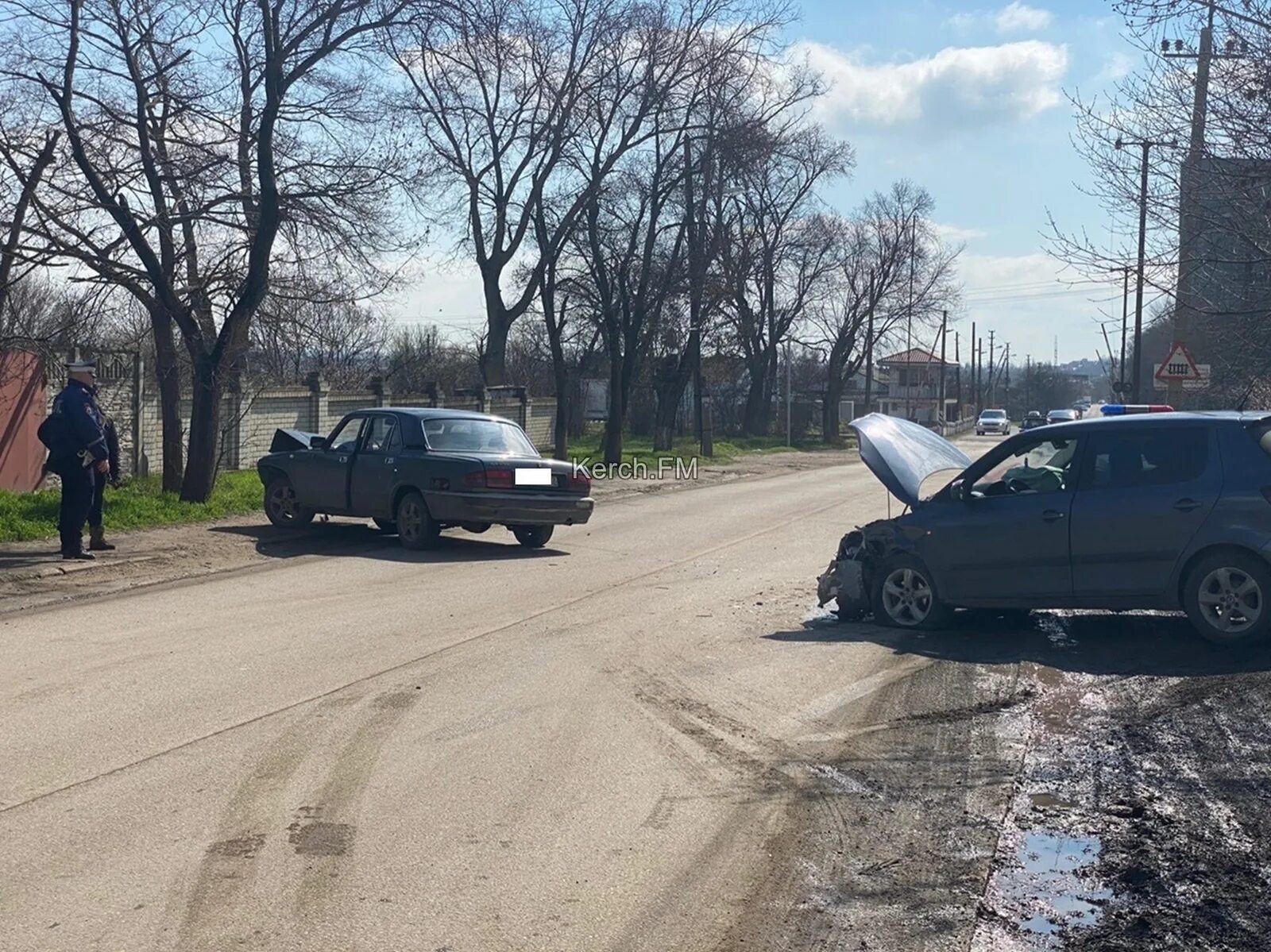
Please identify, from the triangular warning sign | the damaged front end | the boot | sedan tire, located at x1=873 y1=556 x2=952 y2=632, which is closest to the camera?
sedan tire, located at x1=873 y1=556 x2=952 y2=632

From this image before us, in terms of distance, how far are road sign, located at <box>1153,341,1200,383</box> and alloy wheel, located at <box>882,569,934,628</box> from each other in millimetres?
11172

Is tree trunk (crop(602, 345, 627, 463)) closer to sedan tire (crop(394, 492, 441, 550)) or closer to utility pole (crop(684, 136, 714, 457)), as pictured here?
utility pole (crop(684, 136, 714, 457))

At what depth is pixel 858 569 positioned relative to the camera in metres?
11.0

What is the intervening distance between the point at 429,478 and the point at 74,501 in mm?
3712

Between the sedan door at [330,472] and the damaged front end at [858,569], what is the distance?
7076 mm

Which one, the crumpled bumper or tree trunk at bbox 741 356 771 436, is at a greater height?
tree trunk at bbox 741 356 771 436

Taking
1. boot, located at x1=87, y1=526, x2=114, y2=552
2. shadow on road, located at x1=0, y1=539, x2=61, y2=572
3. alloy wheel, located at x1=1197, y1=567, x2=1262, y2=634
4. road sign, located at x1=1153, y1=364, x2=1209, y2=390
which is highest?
road sign, located at x1=1153, y1=364, x2=1209, y2=390

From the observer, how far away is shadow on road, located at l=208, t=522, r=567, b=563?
15.2 m

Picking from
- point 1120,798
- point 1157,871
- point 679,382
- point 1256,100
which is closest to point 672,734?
point 1120,798

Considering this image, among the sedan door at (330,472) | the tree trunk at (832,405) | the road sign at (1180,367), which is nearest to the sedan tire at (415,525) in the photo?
the sedan door at (330,472)

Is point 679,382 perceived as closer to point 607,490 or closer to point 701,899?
point 607,490

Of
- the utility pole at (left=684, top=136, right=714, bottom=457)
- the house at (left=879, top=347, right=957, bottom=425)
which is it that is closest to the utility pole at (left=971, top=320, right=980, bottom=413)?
the house at (left=879, top=347, right=957, bottom=425)

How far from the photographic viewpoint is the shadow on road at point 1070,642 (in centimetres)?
895

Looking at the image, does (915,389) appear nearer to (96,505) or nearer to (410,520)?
(410,520)
